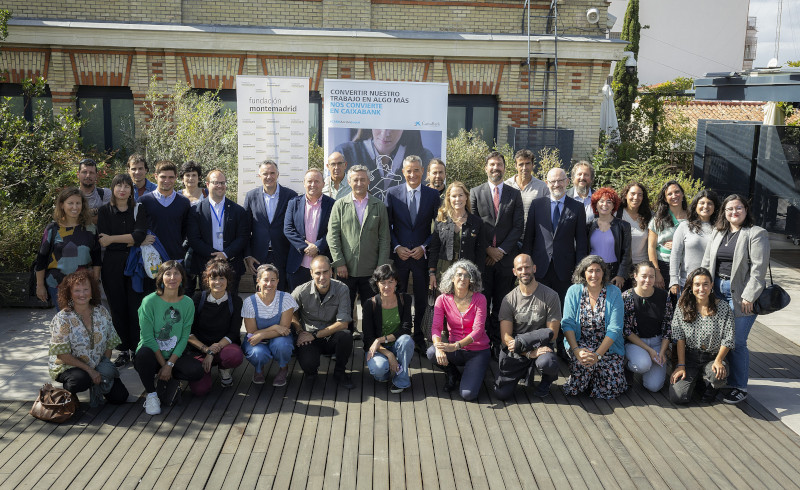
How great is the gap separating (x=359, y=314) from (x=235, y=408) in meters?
2.94

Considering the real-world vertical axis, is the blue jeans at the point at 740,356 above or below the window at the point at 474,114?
below

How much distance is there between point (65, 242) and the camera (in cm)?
635

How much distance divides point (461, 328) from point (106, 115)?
35.6 ft

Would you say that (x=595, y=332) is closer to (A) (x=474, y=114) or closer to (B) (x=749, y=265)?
(B) (x=749, y=265)

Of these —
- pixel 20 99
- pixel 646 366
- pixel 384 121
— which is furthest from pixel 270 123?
pixel 20 99

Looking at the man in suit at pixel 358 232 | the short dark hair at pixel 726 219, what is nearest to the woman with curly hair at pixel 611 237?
the short dark hair at pixel 726 219

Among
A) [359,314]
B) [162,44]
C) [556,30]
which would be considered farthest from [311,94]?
[359,314]

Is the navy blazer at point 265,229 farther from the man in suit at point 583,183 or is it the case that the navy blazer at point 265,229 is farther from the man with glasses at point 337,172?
the man in suit at point 583,183

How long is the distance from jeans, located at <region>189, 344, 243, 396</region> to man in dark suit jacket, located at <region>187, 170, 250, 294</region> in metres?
0.95

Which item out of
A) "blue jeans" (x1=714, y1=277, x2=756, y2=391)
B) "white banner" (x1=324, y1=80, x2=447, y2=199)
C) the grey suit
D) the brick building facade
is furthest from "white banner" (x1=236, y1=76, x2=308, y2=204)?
"blue jeans" (x1=714, y1=277, x2=756, y2=391)

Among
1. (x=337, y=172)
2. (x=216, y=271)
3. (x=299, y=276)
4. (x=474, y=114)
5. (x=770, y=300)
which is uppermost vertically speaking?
(x=474, y=114)

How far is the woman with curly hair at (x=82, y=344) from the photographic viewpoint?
543 cm

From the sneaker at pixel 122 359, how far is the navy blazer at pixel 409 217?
267cm

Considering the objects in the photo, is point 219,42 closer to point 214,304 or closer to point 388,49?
point 388,49
